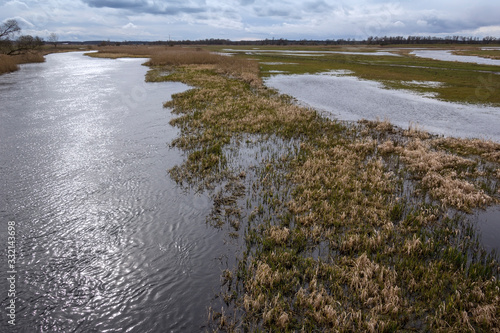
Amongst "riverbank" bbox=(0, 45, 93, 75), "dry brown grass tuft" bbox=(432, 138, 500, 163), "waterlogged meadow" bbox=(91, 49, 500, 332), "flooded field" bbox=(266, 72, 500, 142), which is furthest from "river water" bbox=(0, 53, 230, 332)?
"riverbank" bbox=(0, 45, 93, 75)

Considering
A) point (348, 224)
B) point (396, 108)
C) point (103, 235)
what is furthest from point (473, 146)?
point (103, 235)

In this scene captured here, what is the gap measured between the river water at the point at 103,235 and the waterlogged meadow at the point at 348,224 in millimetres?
981

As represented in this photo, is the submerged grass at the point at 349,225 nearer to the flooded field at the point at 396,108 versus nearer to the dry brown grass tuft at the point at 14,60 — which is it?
the flooded field at the point at 396,108

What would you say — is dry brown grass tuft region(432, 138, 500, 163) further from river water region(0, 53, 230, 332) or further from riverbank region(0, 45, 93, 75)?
riverbank region(0, 45, 93, 75)

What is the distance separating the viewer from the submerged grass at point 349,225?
6.70 m

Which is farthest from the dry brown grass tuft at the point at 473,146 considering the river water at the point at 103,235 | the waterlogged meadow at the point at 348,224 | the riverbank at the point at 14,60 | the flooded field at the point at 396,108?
the riverbank at the point at 14,60

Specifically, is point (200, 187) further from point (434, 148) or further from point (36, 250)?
point (434, 148)

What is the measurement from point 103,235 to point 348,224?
8.64 metres

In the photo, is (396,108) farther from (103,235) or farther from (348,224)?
(103,235)

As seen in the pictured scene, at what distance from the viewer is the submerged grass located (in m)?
6.70

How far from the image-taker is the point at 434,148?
18.1 metres

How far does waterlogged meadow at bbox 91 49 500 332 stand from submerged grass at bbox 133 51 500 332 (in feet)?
0.13

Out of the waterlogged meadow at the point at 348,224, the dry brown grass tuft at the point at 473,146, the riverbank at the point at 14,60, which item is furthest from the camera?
the riverbank at the point at 14,60

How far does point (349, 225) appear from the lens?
10.2 meters
